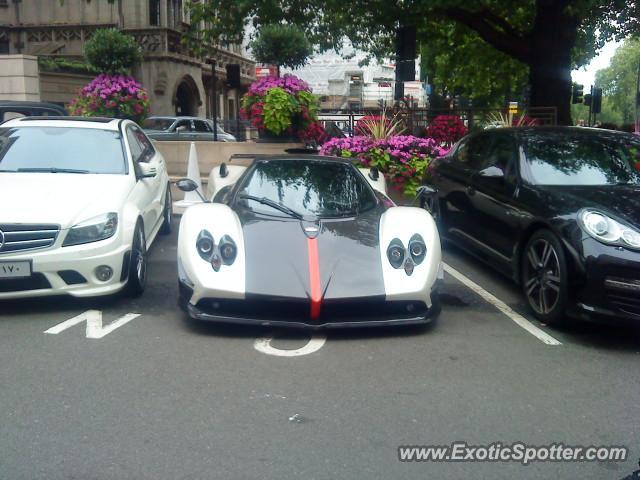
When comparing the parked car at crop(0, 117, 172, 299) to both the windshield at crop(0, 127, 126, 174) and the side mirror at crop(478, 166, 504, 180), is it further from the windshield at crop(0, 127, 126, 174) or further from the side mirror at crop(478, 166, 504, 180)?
the side mirror at crop(478, 166, 504, 180)

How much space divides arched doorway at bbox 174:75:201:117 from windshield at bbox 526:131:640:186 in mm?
31107

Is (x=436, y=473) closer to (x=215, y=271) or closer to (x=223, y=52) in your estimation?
(x=215, y=271)

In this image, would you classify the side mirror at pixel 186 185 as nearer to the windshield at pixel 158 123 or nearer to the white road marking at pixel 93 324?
the white road marking at pixel 93 324

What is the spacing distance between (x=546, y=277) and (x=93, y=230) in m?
3.59

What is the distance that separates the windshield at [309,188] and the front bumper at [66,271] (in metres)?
1.22

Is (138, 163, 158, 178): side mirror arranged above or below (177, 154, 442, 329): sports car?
above

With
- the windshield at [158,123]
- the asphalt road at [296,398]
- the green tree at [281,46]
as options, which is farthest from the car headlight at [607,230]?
the windshield at [158,123]

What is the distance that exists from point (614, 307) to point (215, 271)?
Answer: 283cm

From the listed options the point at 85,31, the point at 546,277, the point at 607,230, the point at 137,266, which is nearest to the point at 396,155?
the point at 546,277

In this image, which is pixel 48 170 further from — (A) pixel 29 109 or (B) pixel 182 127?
(B) pixel 182 127

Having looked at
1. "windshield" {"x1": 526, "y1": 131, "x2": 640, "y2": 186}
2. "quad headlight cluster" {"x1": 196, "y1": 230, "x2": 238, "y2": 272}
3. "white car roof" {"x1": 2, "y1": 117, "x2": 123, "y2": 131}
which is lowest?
"quad headlight cluster" {"x1": 196, "y1": 230, "x2": 238, "y2": 272}

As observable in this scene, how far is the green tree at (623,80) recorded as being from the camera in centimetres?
9744

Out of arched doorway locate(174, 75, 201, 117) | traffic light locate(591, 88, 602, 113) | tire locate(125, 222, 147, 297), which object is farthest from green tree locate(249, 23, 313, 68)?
arched doorway locate(174, 75, 201, 117)

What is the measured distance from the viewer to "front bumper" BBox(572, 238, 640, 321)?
5.18 metres
